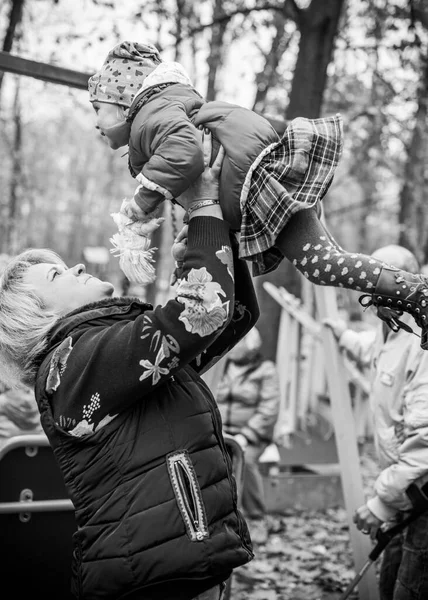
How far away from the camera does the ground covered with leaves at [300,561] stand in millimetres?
4539

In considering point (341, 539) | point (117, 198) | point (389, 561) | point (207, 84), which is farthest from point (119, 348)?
point (117, 198)

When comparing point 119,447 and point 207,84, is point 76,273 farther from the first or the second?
point 207,84

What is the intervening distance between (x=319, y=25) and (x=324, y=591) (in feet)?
20.7

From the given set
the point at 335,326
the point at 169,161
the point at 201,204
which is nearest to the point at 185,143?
the point at 169,161

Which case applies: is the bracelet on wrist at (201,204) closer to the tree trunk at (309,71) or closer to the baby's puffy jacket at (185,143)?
the baby's puffy jacket at (185,143)

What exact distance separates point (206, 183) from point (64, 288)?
56cm

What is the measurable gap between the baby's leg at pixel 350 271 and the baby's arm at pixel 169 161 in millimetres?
419

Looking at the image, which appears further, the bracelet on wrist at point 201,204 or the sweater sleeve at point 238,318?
the sweater sleeve at point 238,318

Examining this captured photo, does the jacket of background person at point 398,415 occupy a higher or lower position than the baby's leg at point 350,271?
lower

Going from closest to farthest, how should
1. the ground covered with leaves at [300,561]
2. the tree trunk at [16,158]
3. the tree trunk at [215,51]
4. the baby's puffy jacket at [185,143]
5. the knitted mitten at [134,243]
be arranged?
the baby's puffy jacket at [185,143]
the knitted mitten at [134,243]
the ground covered with leaves at [300,561]
the tree trunk at [215,51]
the tree trunk at [16,158]

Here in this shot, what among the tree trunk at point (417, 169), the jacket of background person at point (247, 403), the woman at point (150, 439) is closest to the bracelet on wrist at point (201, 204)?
the woman at point (150, 439)

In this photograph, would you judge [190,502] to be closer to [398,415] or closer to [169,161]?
[169,161]

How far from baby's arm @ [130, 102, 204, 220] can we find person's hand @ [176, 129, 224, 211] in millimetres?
72

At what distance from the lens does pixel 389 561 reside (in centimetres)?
365
